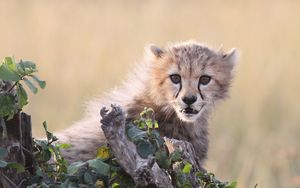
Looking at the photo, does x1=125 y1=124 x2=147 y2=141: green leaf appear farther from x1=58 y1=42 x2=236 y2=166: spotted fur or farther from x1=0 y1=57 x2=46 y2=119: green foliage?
x1=58 y1=42 x2=236 y2=166: spotted fur

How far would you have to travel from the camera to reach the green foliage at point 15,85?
Result: 260 cm

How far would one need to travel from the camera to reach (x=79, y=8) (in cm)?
1134

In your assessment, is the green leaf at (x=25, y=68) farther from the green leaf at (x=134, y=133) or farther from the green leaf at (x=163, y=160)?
the green leaf at (x=163, y=160)

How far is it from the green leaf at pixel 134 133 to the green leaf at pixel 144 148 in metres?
0.02

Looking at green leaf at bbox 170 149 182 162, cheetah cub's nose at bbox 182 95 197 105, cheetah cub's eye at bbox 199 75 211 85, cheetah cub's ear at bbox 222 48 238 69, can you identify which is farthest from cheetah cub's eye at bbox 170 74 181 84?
green leaf at bbox 170 149 182 162

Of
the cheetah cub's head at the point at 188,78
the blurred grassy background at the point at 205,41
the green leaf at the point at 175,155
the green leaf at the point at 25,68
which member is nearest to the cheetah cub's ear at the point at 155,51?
the cheetah cub's head at the point at 188,78

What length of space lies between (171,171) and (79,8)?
8.66 metres

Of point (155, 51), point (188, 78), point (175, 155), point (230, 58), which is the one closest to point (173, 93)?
point (188, 78)

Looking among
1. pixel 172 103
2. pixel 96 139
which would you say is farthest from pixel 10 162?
pixel 172 103

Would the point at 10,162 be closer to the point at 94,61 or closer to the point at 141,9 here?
the point at 94,61

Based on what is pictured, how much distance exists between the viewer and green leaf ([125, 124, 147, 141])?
106 inches

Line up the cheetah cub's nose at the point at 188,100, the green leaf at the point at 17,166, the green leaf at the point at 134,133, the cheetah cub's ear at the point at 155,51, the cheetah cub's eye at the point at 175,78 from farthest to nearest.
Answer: the cheetah cub's ear at the point at 155,51 < the cheetah cub's eye at the point at 175,78 < the cheetah cub's nose at the point at 188,100 < the green leaf at the point at 134,133 < the green leaf at the point at 17,166

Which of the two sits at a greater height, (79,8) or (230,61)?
(79,8)

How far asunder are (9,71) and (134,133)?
38cm
